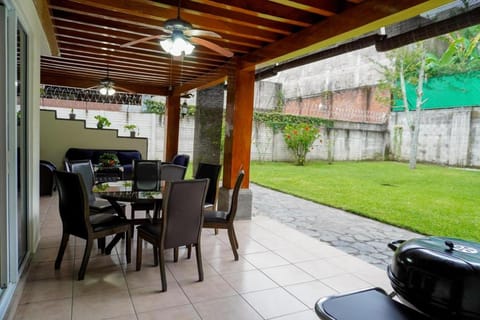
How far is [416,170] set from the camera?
9.65 m

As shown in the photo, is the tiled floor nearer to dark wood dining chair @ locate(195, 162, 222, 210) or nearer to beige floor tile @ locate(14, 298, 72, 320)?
beige floor tile @ locate(14, 298, 72, 320)

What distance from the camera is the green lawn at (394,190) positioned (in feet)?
16.3

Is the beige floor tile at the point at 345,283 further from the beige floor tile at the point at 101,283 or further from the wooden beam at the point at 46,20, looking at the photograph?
the wooden beam at the point at 46,20

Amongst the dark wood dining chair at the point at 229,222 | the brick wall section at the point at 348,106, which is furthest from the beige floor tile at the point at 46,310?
the brick wall section at the point at 348,106

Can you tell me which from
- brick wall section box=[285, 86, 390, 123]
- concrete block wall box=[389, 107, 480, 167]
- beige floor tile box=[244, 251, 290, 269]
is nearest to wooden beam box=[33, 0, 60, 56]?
beige floor tile box=[244, 251, 290, 269]

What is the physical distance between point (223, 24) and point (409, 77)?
9976 millimetres

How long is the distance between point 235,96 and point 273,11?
1.71 meters

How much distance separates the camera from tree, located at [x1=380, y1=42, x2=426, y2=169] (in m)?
10.2

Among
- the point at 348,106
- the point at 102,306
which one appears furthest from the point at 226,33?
the point at 348,106

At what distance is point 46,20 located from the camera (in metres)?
3.23

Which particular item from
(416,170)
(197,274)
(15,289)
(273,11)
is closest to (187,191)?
(197,274)

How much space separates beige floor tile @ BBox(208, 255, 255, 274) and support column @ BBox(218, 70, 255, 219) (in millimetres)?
1484

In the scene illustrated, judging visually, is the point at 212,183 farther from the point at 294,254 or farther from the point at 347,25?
the point at 347,25

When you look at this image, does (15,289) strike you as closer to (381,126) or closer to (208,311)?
(208,311)
